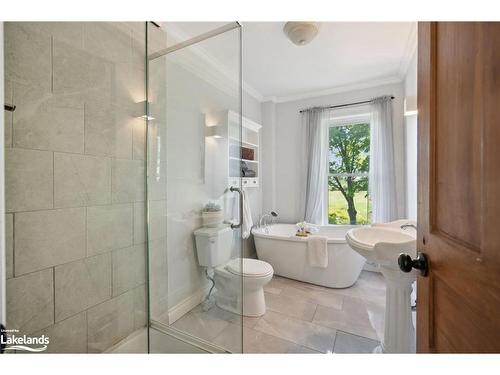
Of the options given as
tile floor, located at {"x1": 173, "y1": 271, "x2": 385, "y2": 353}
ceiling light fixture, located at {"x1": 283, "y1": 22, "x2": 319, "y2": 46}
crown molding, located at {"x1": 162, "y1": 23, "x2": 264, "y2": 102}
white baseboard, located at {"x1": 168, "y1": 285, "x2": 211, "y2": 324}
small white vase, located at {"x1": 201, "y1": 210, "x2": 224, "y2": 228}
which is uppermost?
ceiling light fixture, located at {"x1": 283, "y1": 22, "x2": 319, "y2": 46}

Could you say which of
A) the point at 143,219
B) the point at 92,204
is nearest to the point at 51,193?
the point at 92,204

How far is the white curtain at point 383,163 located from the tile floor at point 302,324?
105cm

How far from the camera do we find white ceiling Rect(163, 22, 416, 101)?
6.24 ft

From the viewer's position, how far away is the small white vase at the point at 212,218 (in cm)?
198

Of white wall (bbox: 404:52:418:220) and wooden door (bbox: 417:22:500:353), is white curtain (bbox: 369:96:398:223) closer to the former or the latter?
white wall (bbox: 404:52:418:220)

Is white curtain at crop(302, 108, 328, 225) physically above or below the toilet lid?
above

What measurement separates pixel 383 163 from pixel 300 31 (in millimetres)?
1991

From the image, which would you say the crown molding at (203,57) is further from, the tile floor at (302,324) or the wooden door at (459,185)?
the tile floor at (302,324)

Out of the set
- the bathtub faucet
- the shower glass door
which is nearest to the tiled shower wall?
the shower glass door

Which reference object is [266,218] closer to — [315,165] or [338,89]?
[315,165]

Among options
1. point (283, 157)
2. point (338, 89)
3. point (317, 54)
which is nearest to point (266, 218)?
point (283, 157)

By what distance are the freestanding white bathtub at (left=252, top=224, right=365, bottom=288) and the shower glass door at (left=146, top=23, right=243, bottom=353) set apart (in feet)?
3.35

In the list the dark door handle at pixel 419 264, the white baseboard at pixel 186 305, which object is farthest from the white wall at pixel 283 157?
the dark door handle at pixel 419 264
